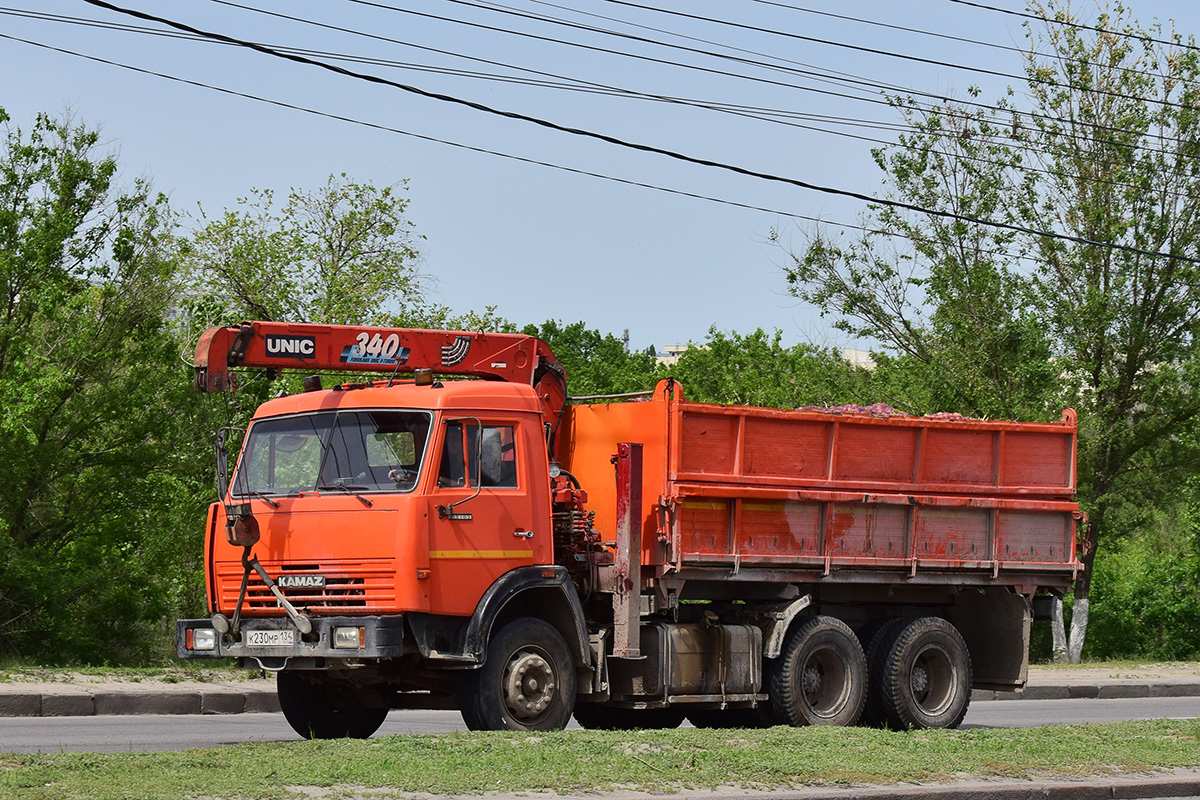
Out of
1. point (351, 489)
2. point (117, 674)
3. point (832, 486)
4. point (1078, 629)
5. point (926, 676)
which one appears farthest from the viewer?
point (1078, 629)

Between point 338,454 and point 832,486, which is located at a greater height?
point 338,454

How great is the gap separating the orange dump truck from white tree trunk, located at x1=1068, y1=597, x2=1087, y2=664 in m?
13.4

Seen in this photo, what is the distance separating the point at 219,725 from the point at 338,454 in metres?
4.08

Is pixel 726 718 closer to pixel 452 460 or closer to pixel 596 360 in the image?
→ pixel 452 460

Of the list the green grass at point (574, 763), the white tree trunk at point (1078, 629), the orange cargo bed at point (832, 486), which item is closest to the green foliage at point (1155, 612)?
the white tree trunk at point (1078, 629)

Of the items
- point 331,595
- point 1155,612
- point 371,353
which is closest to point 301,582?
point 331,595

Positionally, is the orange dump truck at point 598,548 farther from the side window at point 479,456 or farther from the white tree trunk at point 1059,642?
the white tree trunk at point 1059,642

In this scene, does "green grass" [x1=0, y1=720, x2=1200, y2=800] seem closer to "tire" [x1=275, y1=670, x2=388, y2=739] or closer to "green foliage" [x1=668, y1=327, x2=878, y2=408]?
"tire" [x1=275, y1=670, x2=388, y2=739]

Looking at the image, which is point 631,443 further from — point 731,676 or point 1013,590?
point 1013,590

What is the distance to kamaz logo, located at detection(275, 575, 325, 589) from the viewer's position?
10.7m

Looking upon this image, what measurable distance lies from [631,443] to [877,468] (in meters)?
2.60

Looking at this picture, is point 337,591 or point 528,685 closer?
point 337,591

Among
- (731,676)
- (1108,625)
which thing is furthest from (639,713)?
(1108,625)

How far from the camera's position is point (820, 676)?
43.7 ft
